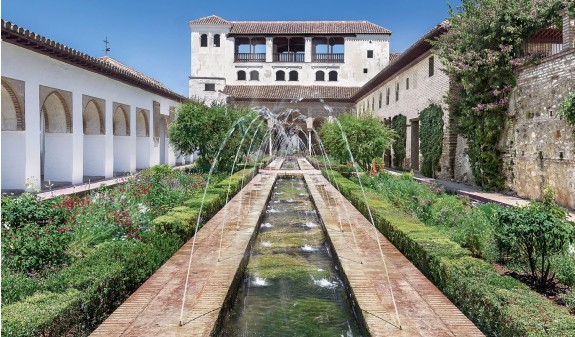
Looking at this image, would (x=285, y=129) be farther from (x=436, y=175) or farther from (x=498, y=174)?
(x=498, y=174)

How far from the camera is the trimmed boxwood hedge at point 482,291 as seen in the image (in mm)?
3348

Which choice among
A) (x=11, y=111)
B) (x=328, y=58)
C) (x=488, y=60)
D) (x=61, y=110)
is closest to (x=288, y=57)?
(x=328, y=58)

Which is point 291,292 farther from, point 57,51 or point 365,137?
point 365,137

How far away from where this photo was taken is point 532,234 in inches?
185

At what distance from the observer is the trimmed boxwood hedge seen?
335cm

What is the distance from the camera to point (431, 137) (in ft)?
61.8

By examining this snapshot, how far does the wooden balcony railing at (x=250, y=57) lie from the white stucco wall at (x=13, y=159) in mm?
31215

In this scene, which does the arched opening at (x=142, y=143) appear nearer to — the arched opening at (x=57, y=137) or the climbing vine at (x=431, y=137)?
the arched opening at (x=57, y=137)

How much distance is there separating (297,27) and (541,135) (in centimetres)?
3268

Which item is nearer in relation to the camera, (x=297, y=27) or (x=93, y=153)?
(x=93, y=153)

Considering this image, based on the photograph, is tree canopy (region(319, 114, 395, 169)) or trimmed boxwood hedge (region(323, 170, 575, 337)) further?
tree canopy (region(319, 114, 395, 169))

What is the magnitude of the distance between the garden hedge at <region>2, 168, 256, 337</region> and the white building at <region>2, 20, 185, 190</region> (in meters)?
3.48

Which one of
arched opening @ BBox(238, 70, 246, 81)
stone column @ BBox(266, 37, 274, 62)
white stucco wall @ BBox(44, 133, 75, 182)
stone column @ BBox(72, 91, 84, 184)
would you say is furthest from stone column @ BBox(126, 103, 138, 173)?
stone column @ BBox(266, 37, 274, 62)

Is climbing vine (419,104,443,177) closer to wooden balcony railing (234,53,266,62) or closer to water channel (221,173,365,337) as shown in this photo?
water channel (221,173,365,337)
